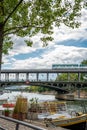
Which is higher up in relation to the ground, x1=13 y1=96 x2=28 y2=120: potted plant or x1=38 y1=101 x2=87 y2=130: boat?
x1=13 y1=96 x2=28 y2=120: potted plant

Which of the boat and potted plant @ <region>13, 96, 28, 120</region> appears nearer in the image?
potted plant @ <region>13, 96, 28, 120</region>

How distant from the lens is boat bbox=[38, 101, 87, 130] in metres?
24.2

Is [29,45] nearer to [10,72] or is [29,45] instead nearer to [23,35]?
[23,35]

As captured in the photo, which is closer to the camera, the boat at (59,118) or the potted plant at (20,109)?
the potted plant at (20,109)

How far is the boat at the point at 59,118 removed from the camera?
24214 millimetres

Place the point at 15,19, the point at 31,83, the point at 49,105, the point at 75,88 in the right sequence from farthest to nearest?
the point at 75,88 → the point at 31,83 → the point at 49,105 → the point at 15,19

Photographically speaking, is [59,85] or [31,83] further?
[59,85]

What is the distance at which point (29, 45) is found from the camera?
71.3 ft

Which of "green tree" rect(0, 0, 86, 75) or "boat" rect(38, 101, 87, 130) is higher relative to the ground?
"green tree" rect(0, 0, 86, 75)

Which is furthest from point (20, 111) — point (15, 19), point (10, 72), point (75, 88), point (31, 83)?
point (10, 72)

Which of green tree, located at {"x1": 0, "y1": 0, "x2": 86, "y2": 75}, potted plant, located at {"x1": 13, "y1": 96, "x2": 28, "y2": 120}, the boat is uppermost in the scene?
green tree, located at {"x1": 0, "y1": 0, "x2": 86, "y2": 75}

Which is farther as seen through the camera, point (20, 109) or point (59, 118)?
point (59, 118)

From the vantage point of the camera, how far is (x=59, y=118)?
25.3 meters

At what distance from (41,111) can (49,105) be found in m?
1.60
